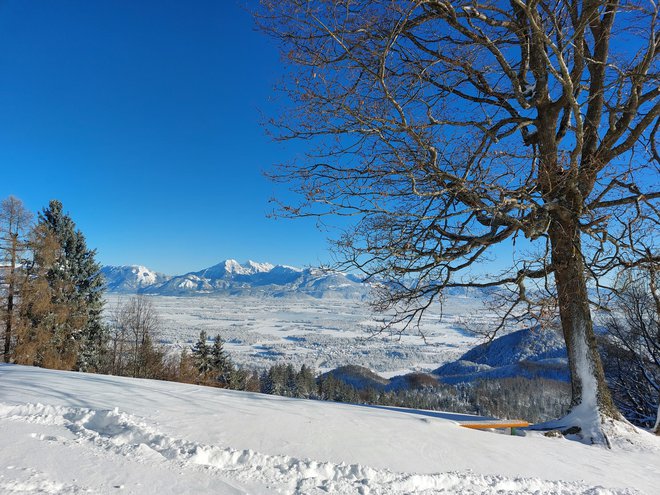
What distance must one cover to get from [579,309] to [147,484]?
6863mm

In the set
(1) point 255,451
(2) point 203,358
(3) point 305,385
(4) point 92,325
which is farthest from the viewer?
(3) point 305,385

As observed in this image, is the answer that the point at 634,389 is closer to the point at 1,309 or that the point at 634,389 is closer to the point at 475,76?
the point at 475,76

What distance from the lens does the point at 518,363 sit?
93.8m

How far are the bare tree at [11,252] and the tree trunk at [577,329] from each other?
19455mm

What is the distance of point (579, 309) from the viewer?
266 inches

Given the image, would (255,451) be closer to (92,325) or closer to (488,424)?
(488,424)

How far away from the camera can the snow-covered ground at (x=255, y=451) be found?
3.02 metres

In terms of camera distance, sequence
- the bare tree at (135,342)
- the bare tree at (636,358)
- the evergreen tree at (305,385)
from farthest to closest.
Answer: the evergreen tree at (305,385) < the bare tree at (135,342) < the bare tree at (636,358)

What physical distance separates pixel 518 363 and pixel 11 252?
10064 centimetres

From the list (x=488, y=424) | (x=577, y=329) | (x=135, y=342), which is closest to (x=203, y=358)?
(x=135, y=342)

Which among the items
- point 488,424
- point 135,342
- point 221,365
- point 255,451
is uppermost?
point 255,451

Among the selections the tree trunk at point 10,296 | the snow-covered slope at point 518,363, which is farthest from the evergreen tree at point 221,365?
the snow-covered slope at point 518,363

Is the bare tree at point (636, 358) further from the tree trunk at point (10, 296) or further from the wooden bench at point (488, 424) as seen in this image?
the tree trunk at point (10, 296)

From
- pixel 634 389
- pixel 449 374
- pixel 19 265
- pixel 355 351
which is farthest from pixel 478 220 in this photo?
pixel 355 351
